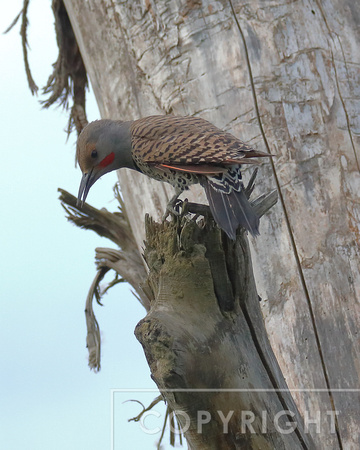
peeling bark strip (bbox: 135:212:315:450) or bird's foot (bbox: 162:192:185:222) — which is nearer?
peeling bark strip (bbox: 135:212:315:450)

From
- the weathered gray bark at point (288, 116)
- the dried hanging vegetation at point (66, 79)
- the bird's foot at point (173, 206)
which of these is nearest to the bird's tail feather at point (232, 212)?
the bird's foot at point (173, 206)

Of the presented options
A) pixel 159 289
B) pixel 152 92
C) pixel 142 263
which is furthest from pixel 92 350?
pixel 159 289

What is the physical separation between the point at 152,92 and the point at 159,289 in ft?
8.05

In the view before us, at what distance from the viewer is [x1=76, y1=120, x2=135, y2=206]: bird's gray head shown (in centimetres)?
407

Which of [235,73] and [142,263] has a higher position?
[235,73]

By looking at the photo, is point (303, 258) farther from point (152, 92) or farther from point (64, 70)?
point (64, 70)

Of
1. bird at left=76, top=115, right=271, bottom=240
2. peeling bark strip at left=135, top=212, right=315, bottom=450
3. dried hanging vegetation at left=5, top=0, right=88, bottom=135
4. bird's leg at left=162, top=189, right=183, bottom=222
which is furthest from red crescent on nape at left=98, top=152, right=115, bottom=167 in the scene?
dried hanging vegetation at left=5, top=0, right=88, bottom=135

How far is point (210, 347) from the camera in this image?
2.72m

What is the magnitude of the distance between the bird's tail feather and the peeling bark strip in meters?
0.09

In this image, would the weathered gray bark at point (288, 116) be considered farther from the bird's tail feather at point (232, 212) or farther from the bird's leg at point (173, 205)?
the bird's tail feather at point (232, 212)

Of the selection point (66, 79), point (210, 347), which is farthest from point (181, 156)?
point (66, 79)

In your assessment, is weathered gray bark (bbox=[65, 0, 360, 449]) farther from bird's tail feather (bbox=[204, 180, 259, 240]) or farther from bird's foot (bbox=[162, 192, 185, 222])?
bird's tail feather (bbox=[204, 180, 259, 240])

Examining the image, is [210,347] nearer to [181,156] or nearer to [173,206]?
[173,206]

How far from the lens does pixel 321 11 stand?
4.86 meters
